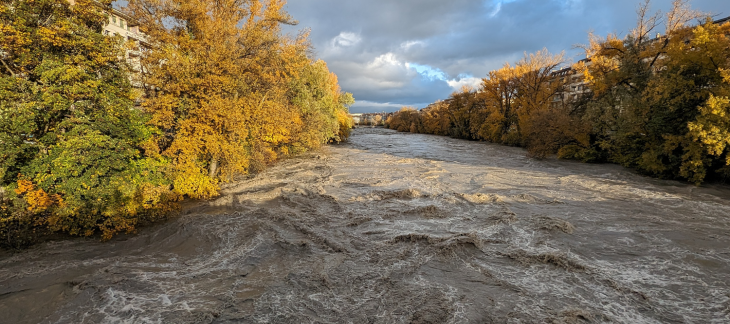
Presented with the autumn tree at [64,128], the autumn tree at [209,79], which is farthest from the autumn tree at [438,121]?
the autumn tree at [64,128]

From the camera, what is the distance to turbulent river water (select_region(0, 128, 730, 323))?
6.02 meters

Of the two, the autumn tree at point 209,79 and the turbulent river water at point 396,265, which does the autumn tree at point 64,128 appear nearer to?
the turbulent river water at point 396,265

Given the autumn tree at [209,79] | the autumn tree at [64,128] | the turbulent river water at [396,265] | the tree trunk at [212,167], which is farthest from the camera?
the tree trunk at [212,167]

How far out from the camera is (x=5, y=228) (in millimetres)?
8734

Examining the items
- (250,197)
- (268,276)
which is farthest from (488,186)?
(268,276)

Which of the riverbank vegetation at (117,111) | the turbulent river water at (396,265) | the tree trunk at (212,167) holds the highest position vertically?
the riverbank vegetation at (117,111)

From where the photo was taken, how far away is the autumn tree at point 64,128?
30.3 feet

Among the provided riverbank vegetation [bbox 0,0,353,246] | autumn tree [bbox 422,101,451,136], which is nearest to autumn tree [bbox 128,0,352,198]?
riverbank vegetation [bbox 0,0,353,246]

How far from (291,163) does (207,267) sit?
58.5 ft

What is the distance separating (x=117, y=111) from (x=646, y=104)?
88.5 ft

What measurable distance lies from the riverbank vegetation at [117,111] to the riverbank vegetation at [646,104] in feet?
67.9

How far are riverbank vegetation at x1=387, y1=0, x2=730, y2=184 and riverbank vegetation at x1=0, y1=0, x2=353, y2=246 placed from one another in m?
20.7

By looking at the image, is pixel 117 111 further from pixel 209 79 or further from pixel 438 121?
pixel 438 121

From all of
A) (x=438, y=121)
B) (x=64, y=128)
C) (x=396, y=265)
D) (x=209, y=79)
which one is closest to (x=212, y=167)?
(x=209, y=79)
